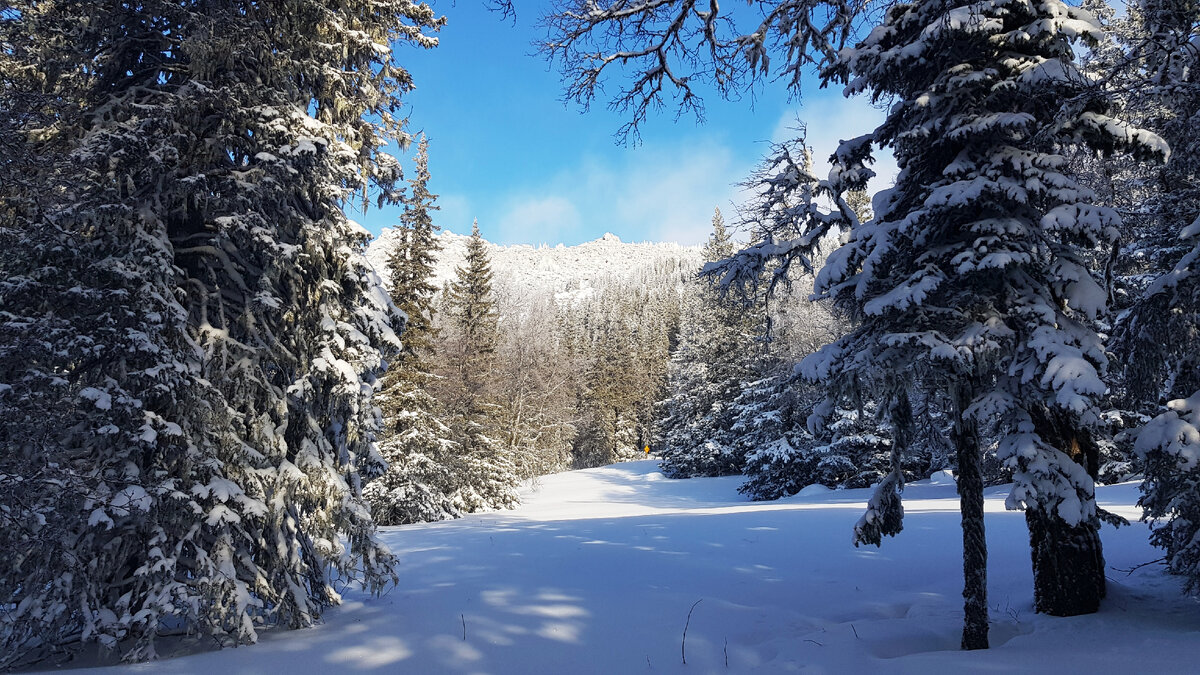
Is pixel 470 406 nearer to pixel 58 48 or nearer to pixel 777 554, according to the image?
pixel 777 554

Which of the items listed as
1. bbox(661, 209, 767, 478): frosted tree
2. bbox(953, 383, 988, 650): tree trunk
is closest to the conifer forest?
bbox(953, 383, 988, 650): tree trunk

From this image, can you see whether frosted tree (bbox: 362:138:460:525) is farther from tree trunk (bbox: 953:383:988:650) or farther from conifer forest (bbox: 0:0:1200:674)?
tree trunk (bbox: 953:383:988:650)

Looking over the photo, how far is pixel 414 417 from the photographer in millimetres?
17781

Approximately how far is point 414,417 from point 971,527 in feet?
50.0

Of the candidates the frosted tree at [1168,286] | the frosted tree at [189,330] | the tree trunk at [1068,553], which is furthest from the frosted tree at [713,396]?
the frosted tree at [189,330]

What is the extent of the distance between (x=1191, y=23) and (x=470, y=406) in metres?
19.2

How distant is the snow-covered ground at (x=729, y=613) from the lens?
16.7ft

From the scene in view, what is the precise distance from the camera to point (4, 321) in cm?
525

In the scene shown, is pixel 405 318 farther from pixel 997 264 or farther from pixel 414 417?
pixel 414 417

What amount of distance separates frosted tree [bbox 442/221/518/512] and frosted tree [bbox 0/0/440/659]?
12597mm

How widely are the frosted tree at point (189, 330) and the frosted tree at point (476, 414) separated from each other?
12597 millimetres

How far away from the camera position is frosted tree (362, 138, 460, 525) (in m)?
17.5

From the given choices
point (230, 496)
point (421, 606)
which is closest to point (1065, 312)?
point (421, 606)

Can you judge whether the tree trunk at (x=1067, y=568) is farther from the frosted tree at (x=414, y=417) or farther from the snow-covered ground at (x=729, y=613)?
the frosted tree at (x=414, y=417)
